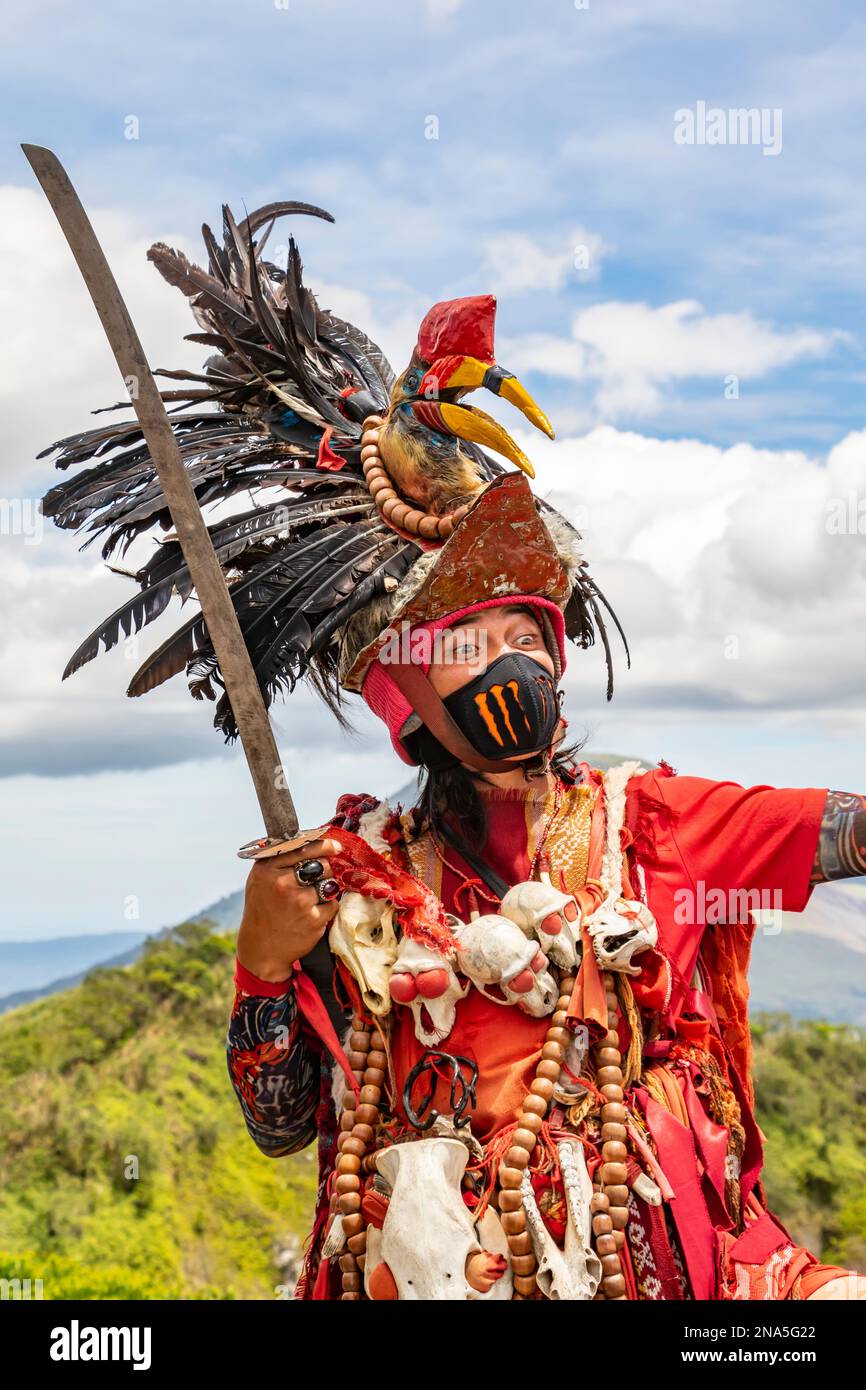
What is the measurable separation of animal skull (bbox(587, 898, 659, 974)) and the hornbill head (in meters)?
1.03

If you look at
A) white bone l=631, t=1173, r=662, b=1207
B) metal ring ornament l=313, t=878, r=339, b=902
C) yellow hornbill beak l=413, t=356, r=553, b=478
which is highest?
yellow hornbill beak l=413, t=356, r=553, b=478

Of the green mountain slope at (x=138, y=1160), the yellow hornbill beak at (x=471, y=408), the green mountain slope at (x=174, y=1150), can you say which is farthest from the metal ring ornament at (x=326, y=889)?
the green mountain slope at (x=174, y=1150)

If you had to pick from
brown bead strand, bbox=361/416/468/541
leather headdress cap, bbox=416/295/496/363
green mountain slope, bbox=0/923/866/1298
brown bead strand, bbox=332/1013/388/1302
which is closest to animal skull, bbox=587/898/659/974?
brown bead strand, bbox=332/1013/388/1302

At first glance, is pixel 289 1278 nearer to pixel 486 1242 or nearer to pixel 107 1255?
pixel 107 1255

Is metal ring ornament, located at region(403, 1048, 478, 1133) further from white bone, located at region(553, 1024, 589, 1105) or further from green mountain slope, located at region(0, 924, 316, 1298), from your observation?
green mountain slope, located at region(0, 924, 316, 1298)

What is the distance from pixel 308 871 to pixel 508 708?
22.6 inches

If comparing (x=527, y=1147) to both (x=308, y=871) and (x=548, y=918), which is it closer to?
(x=548, y=918)

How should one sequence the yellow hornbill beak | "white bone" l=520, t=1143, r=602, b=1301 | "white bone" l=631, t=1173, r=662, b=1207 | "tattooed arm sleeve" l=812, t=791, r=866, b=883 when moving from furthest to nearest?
the yellow hornbill beak
"tattooed arm sleeve" l=812, t=791, r=866, b=883
"white bone" l=631, t=1173, r=662, b=1207
"white bone" l=520, t=1143, r=602, b=1301

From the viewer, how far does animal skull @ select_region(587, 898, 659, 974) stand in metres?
2.68

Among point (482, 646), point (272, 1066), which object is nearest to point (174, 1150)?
point (272, 1066)

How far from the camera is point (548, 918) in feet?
8.95

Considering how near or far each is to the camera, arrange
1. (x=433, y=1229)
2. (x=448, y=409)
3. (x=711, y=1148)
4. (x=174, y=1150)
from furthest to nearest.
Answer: (x=174, y=1150) → (x=448, y=409) → (x=711, y=1148) → (x=433, y=1229)
